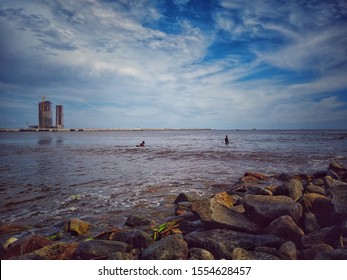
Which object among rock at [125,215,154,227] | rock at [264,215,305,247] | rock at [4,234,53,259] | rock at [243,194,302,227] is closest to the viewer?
rock at [264,215,305,247]

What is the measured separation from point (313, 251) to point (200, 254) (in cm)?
200

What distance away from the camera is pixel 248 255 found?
372 centimetres

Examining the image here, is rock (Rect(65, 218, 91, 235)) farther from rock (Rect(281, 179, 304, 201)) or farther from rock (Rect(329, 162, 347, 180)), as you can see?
rock (Rect(329, 162, 347, 180))

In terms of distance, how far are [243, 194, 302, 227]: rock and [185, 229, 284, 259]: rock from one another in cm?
86

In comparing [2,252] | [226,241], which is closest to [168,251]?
[226,241]

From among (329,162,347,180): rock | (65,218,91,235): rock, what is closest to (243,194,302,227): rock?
(65,218,91,235): rock

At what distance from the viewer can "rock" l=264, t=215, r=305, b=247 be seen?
443 centimetres

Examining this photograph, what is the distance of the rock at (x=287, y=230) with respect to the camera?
14.5 feet

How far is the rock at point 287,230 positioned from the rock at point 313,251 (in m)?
0.44

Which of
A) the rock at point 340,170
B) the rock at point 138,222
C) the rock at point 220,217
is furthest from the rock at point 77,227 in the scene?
the rock at point 340,170

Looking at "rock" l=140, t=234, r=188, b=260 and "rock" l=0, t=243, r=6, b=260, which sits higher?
"rock" l=140, t=234, r=188, b=260

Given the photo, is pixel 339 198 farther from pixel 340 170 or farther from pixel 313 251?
pixel 340 170

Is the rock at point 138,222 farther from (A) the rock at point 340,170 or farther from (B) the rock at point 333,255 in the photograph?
(A) the rock at point 340,170
